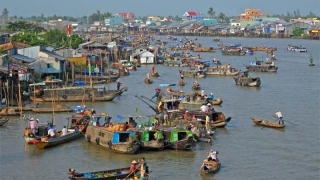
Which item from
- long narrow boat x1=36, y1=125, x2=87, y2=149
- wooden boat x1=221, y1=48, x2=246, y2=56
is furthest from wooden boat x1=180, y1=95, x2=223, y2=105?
wooden boat x1=221, y1=48, x2=246, y2=56

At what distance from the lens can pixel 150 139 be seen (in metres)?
15.7

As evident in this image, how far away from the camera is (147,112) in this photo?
21516 millimetres

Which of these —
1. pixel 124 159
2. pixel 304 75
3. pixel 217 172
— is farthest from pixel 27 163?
pixel 304 75

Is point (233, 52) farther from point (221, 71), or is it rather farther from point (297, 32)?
point (297, 32)

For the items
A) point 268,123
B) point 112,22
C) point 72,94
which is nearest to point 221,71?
point 72,94

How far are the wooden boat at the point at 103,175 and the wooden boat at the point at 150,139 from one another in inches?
86.4

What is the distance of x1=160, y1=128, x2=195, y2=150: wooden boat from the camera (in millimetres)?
15594

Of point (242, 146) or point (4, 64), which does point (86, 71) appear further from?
point (242, 146)

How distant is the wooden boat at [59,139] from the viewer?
15961 millimetres

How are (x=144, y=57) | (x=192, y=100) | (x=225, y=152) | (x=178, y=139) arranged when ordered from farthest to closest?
1. (x=144, y=57)
2. (x=192, y=100)
3. (x=225, y=152)
4. (x=178, y=139)

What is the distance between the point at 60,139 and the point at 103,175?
3.57m

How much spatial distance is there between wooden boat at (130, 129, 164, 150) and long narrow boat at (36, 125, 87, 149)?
214 centimetres

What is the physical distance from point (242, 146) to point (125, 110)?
6.29 metres

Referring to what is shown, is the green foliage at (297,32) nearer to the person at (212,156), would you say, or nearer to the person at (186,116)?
the person at (186,116)
